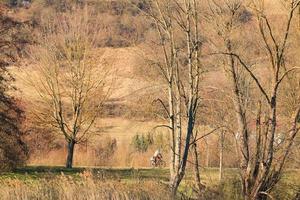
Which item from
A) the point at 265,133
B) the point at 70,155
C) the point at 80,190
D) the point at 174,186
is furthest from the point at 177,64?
the point at 70,155

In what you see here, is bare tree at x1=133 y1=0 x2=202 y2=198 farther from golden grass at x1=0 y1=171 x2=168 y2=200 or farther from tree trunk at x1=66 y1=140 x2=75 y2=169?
tree trunk at x1=66 y1=140 x2=75 y2=169

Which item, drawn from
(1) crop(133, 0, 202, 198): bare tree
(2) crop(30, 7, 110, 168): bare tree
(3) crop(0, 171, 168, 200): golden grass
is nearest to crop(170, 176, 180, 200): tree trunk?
(1) crop(133, 0, 202, 198): bare tree

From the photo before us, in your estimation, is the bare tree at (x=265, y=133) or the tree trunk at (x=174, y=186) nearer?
the bare tree at (x=265, y=133)

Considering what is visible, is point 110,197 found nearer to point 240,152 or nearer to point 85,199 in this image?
point 85,199

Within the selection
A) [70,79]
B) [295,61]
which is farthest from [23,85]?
[295,61]

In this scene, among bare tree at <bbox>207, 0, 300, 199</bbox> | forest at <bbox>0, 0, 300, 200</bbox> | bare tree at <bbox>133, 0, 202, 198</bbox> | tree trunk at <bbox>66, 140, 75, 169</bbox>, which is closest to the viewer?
bare tree at <bbox>207, 0, 300, 199</bbox>

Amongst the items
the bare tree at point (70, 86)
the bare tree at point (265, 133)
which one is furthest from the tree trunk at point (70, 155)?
the bare tree at point (265, 133)

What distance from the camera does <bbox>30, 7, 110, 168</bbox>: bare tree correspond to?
3456 centimetres

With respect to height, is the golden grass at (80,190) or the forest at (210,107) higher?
the forest at (210,107)

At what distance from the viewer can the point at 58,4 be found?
237ft

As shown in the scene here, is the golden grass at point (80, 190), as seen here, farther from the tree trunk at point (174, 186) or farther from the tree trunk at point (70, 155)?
the tree trunk at point (70, 155)

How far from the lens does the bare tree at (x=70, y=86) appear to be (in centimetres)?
3456

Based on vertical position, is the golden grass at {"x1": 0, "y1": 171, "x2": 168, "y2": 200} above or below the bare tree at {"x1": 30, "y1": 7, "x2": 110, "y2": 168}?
below

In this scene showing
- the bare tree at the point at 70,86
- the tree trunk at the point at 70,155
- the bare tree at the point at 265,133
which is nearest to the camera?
the bare tree at the point at 265,133
